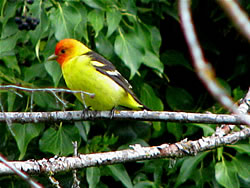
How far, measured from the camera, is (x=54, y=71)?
11.8ft

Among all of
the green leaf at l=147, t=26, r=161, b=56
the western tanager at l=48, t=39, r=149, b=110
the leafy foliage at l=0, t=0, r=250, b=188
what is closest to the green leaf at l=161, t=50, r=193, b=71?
the leafy foliage at l=0, t=0, r=250, b=188

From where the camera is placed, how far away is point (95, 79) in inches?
136

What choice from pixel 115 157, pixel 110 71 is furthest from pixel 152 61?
pixel 115 157

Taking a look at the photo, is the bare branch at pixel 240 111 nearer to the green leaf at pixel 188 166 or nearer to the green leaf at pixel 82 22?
the green leaf at pixel 188 166

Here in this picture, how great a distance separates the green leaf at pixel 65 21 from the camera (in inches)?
131

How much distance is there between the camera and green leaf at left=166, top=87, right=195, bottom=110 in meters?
4.39

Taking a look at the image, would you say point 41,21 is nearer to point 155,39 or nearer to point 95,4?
point 95,4

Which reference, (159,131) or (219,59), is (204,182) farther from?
(219,59)

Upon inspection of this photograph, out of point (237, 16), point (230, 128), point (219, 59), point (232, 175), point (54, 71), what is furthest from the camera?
point (219, 59)

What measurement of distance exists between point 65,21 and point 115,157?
146cm

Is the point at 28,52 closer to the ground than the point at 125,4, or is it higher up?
closer to the ground

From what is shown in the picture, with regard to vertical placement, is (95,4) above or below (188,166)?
above

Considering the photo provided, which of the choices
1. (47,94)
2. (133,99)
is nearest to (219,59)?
(133,99)

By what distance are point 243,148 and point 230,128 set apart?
48cm
